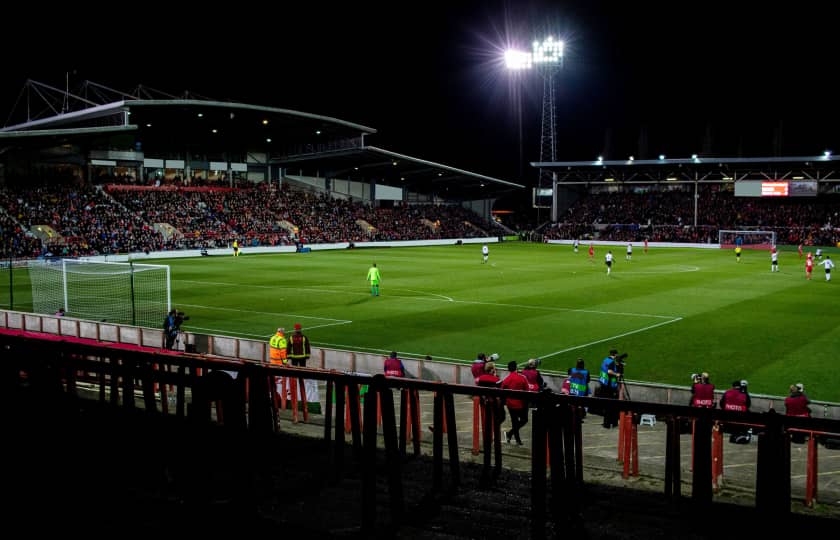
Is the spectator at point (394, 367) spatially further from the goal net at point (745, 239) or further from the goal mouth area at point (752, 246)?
the goal net at point (745, 239)

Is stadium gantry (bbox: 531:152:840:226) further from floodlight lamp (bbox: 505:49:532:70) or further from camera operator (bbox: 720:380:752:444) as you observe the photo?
camera operator (bbox: 720:380:752:444)

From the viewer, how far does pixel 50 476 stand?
724cm

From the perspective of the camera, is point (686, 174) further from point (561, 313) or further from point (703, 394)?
point (703, 394)

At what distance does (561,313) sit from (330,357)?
493 inches

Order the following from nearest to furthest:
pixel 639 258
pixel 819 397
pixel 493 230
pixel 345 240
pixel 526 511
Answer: pixel 526 511 → pixel 819 397 → pixel 639 258 → pixel 345 240 → pixel 493 230

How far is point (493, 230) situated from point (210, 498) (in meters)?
91.3

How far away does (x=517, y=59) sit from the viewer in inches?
3088

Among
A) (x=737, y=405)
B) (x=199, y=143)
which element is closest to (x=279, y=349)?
(x=737, y=405)

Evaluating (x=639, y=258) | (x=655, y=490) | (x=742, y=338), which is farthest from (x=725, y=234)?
(x=655, y=490)

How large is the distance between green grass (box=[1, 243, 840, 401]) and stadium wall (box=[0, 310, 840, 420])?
3.08 metres

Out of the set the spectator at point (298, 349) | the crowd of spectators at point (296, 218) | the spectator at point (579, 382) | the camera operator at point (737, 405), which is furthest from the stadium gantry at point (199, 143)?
the camera operator at point (737, 405)

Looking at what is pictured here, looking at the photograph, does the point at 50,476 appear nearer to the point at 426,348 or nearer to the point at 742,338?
the point at 426,348

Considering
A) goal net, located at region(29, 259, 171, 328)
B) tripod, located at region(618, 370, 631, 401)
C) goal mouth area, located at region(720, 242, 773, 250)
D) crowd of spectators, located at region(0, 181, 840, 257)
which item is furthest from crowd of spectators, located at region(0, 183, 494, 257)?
tripod, located at region(618, 370, 631, 401)

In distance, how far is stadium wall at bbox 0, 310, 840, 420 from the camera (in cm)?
1371
